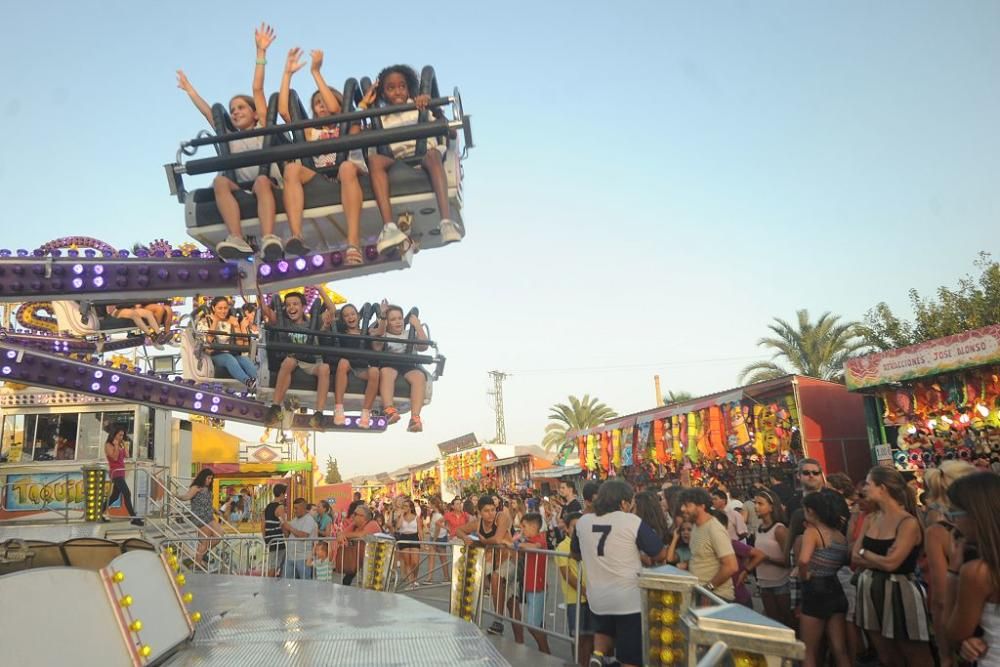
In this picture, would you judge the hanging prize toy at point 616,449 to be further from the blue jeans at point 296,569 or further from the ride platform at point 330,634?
the ride platform at point 330,634

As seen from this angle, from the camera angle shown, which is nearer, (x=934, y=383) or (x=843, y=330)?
(x=934, y=383)

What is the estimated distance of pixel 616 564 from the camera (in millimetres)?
4711

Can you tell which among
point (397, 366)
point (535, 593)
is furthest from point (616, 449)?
point (535, 593)

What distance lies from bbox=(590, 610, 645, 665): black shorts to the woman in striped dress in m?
1.46

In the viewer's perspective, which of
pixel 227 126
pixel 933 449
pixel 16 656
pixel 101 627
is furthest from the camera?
pixel 933 449

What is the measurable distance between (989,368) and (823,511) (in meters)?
11.0

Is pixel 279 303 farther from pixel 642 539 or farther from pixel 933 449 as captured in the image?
pixel 933 449

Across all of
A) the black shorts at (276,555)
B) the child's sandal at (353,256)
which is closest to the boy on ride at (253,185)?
A: the child's sandal at (353,256)

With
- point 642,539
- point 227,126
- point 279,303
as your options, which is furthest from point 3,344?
point 642,539

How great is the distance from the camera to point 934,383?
1483cm

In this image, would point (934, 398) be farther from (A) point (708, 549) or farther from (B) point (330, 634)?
(B) point (330, 634)

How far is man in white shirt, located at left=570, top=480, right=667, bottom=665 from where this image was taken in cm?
464

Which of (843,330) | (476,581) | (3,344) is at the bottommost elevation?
(476,581)

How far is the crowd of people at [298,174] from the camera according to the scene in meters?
6.02
